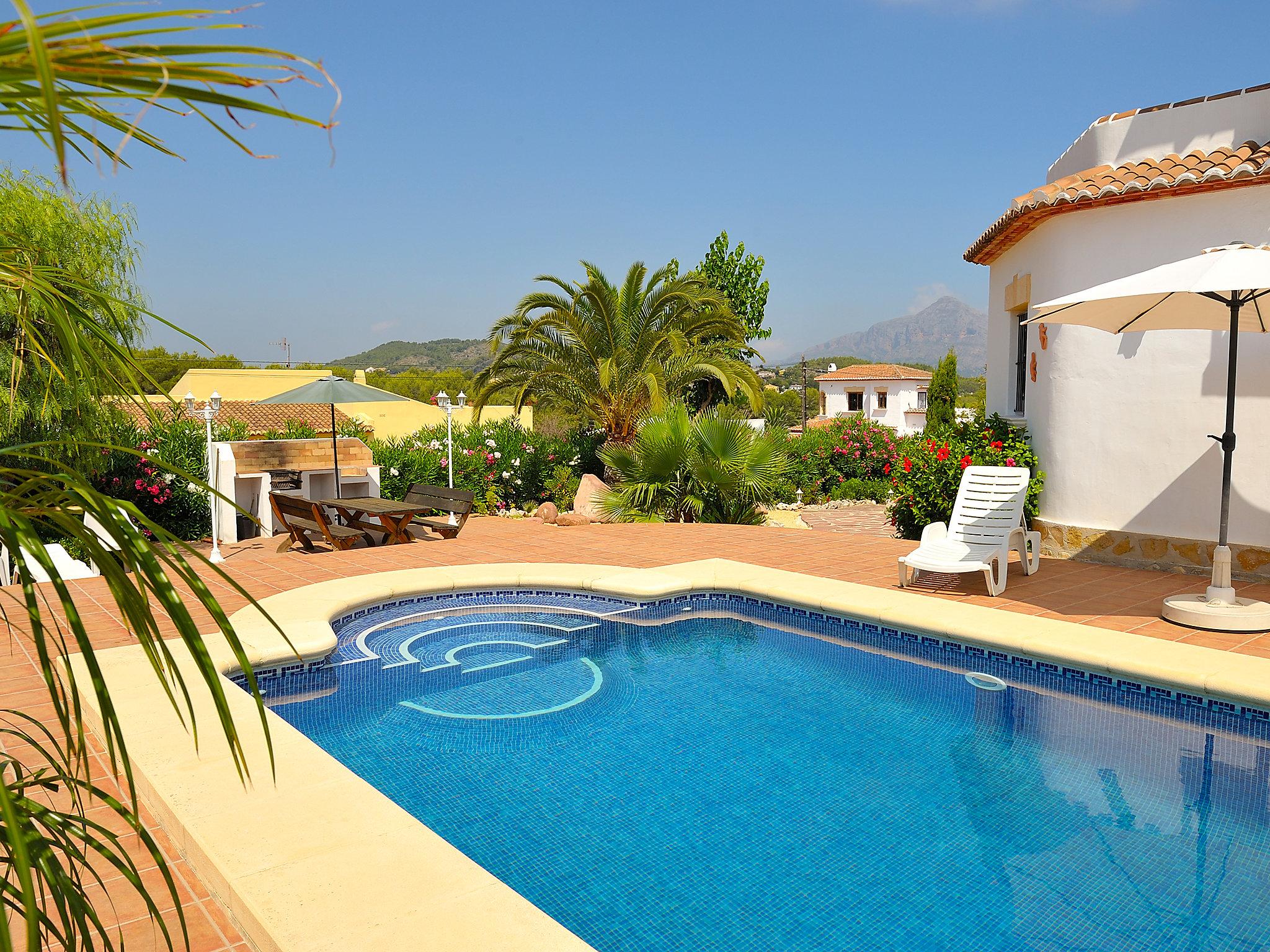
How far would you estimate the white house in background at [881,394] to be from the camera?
64812 mm

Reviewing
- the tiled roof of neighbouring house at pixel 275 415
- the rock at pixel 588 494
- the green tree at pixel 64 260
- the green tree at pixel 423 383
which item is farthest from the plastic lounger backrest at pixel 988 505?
the green tree at pixel 423 383

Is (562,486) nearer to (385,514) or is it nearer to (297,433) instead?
(297,433)

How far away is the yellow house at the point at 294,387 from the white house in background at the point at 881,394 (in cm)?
3092

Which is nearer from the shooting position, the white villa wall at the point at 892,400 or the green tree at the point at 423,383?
the white villa wall at the point at 892,400

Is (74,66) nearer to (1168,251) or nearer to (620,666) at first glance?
(620,666)

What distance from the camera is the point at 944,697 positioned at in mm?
6488

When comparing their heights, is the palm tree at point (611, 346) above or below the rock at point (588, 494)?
above

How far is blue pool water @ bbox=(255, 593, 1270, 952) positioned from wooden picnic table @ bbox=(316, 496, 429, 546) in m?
4.38

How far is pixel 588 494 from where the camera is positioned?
65.0 feet

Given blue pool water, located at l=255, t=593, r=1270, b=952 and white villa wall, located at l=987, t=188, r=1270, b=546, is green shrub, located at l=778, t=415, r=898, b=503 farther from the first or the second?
blue pool water, located at l=255, t=593, r=1270, b=952

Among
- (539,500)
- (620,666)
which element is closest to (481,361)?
(539,500)

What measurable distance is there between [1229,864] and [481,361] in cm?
11332

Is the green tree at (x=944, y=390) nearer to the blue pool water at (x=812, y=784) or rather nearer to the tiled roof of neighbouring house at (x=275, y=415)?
the tiled roof of neighbouring house at (x=275, y=415)

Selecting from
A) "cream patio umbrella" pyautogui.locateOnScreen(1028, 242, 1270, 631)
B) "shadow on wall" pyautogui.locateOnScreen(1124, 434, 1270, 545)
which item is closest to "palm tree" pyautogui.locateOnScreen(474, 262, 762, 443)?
"shadow on wall" pyautogui.locateOnScreen(1124, 434, 1270, 545)
